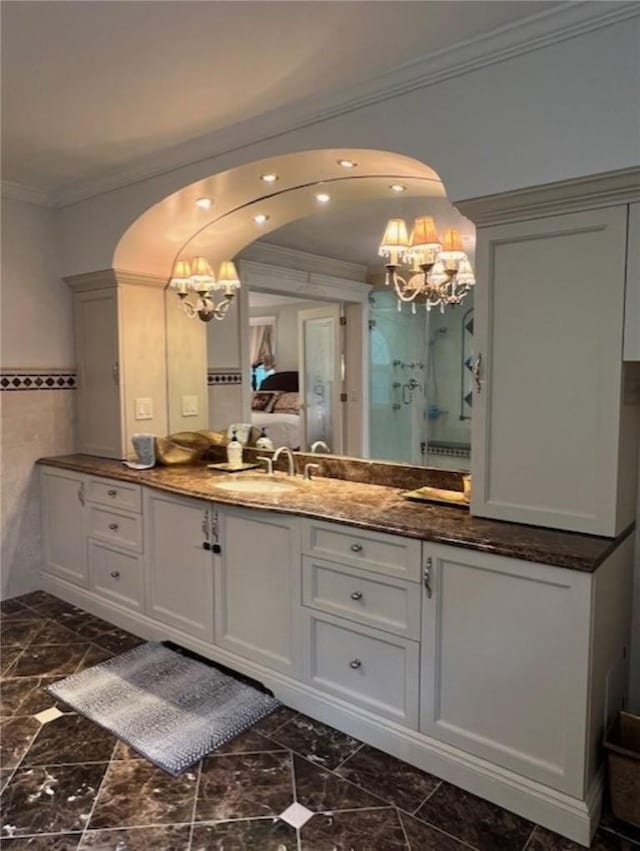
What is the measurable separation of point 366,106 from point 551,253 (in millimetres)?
948

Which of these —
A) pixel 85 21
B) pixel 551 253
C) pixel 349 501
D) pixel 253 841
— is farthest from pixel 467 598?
pixel 85 21

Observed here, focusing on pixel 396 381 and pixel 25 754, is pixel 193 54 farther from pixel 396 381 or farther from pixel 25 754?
pixel 25 754

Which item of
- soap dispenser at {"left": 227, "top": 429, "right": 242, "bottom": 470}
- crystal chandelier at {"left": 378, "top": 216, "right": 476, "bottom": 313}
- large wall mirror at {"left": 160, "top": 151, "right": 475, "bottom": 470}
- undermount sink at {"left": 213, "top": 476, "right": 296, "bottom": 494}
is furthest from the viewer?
soap dispenser at {"left": 227, "top": 429, "right": 242, "bottom": 470}

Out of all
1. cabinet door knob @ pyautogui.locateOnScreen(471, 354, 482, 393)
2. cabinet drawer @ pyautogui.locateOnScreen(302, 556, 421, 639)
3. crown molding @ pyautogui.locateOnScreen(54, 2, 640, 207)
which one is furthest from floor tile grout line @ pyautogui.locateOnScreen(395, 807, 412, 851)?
crown molding @ pyautogui.locateOnScreen(54, 2, 640, 207)

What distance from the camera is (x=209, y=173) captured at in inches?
112

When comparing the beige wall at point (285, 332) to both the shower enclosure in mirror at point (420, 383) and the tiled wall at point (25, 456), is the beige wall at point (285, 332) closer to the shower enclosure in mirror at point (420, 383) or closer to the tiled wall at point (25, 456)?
the shower enclosure in mirror at point (420, 383)

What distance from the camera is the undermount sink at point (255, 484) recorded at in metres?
3.01

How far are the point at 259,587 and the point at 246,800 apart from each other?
0.80 m

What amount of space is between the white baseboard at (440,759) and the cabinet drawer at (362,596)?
14.4 inches

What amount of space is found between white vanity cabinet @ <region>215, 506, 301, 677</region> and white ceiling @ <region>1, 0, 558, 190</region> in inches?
66.3

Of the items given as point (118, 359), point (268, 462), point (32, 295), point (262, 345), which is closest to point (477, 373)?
point (268, 462)

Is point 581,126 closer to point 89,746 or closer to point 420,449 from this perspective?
point 420,449

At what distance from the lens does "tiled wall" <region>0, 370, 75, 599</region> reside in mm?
3566

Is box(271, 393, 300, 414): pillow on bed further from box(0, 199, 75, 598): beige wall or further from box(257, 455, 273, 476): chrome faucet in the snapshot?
box(0, 199, 75, 598): beige wall
